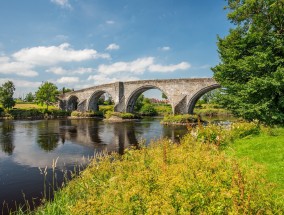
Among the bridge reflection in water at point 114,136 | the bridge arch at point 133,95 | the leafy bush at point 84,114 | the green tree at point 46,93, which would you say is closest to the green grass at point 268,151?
the bridge reflection in water at point 114,136

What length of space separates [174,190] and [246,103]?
580 inches

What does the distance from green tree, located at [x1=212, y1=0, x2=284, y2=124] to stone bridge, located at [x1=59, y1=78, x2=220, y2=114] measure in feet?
77.4

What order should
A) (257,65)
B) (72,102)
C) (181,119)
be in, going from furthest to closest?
(72,102) < (181,119) < (257,65)

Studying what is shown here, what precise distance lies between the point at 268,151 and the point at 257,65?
8.29 meters

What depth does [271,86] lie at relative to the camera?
1603 cm

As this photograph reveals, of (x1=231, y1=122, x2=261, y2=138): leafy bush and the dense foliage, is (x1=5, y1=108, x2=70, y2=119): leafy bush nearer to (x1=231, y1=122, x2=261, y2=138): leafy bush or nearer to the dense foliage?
the dense foliage

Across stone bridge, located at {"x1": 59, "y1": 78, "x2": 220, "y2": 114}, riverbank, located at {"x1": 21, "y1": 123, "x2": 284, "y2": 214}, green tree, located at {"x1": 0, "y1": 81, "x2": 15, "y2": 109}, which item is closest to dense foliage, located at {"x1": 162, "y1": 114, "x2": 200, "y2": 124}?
stone bridge, located at {"x1": 59, "y1": 78, "x2": 220, "y2": 114}

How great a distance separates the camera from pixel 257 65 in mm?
17203

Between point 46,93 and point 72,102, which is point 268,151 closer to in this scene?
point 46,93

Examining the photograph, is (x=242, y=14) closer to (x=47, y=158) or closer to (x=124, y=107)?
(x=47, y=158)

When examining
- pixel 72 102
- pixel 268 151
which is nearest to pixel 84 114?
pixel 72 102

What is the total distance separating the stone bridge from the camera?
45781mm

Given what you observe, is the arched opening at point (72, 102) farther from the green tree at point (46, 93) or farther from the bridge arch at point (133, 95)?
the bridge arch at point (133, 95)

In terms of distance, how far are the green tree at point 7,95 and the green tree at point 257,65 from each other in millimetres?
58481
